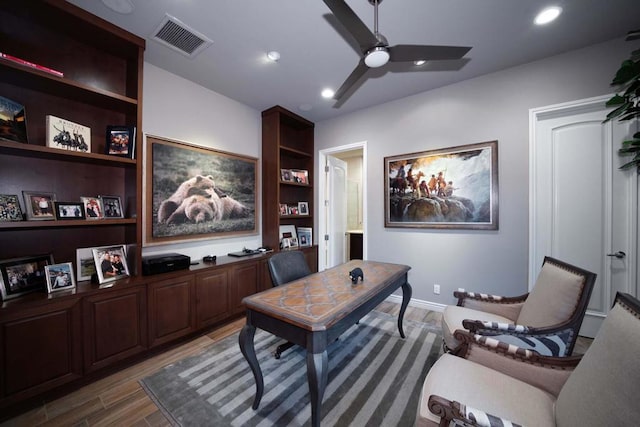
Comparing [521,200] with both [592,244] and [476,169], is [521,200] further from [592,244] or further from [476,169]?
[592,244]

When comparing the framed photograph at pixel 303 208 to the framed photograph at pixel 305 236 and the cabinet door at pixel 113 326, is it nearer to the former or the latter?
the framed photograph at pixel 305 236

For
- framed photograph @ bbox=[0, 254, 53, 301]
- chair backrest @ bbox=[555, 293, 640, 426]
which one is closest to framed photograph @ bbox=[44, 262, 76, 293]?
framed photograph @ bbox=[0, 254, 53, 301]

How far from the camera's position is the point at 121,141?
213 centimetres

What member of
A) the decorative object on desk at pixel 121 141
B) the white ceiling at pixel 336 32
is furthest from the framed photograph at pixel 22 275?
the white ceiling at pixel 336 32

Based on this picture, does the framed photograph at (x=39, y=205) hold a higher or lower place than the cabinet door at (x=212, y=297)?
higher

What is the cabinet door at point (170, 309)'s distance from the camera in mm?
2129

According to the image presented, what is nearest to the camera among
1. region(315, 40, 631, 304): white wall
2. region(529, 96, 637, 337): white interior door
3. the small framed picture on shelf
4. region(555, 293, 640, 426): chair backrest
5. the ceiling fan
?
region(555, 293, 640, 426): chair backrest

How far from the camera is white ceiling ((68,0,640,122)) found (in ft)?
5.95

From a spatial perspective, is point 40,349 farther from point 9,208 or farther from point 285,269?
point 285,269

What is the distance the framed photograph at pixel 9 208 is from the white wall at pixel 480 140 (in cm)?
352

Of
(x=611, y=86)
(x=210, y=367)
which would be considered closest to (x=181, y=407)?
(x=210, y=367)

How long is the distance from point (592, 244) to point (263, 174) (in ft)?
13.4

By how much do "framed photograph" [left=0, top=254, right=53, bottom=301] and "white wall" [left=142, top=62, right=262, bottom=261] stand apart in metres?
0.79

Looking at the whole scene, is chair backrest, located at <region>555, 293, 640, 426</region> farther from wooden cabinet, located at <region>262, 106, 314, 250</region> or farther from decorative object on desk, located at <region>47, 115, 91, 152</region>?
decorative object on desk, located at <region>47, 115, 91, 152</region>
